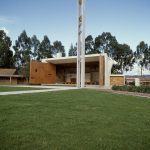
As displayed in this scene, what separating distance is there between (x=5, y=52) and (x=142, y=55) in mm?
33665

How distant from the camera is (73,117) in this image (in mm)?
7539

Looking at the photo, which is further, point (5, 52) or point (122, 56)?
point (122, 56)

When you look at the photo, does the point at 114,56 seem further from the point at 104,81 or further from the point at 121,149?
the point at 121,149

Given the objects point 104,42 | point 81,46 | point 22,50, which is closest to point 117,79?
point 81,46

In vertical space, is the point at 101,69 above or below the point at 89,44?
below

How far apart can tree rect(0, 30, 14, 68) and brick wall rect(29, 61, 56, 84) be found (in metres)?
24.3

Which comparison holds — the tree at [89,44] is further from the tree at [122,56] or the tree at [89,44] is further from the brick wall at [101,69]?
the brick wall at [101,69]

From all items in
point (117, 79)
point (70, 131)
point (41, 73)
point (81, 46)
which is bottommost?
point (70, 131)

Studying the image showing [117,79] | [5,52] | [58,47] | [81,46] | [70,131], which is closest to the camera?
[70,131]

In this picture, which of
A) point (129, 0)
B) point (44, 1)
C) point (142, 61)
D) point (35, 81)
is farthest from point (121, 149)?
point (142, 61)

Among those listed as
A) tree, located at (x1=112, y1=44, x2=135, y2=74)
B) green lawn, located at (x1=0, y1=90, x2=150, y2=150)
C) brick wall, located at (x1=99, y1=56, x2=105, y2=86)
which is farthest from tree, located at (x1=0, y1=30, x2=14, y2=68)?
green lawn, located at (x1=0, y1=90, x2=150, y2=150)

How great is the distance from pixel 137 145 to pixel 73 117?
284 cm

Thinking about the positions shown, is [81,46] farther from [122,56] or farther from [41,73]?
[122,56]

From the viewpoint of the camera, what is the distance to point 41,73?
40.2 m
